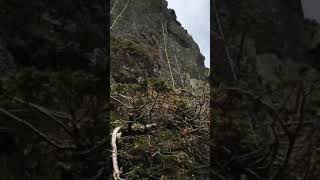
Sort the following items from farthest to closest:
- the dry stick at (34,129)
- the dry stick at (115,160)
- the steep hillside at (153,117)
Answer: the steep hillside at (153,117) < the dry stick at (115,160) < the dry stick at (34,129)

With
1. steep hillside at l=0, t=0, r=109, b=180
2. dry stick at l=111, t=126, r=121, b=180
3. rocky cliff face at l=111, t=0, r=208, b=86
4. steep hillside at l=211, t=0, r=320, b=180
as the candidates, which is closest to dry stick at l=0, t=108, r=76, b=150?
steep hillside at l=0, t=0, r=109, b=180

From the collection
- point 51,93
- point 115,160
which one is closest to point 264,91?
point 115,160

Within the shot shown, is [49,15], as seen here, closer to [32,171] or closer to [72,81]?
[72,81]

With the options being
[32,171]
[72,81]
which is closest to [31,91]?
[72,81]

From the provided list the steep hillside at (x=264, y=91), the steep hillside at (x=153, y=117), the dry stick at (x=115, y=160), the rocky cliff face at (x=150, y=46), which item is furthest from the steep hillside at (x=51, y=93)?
the rocky cliff face at (x=150, y=46)

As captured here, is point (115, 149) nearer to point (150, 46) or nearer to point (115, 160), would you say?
point (115, 160)

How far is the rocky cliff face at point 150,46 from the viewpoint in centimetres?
497

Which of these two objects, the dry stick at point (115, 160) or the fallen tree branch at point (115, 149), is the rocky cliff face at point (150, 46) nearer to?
the fallen tree branch at point (115, 149)

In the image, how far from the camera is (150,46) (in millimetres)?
5469

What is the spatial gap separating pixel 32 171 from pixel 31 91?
34 cm

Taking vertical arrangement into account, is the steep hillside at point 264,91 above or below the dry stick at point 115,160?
above

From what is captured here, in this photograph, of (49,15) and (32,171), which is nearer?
(32,171)

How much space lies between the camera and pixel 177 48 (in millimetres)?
6094

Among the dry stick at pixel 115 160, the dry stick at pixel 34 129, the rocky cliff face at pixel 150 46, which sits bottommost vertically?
the dry stick at pixel 115 160
